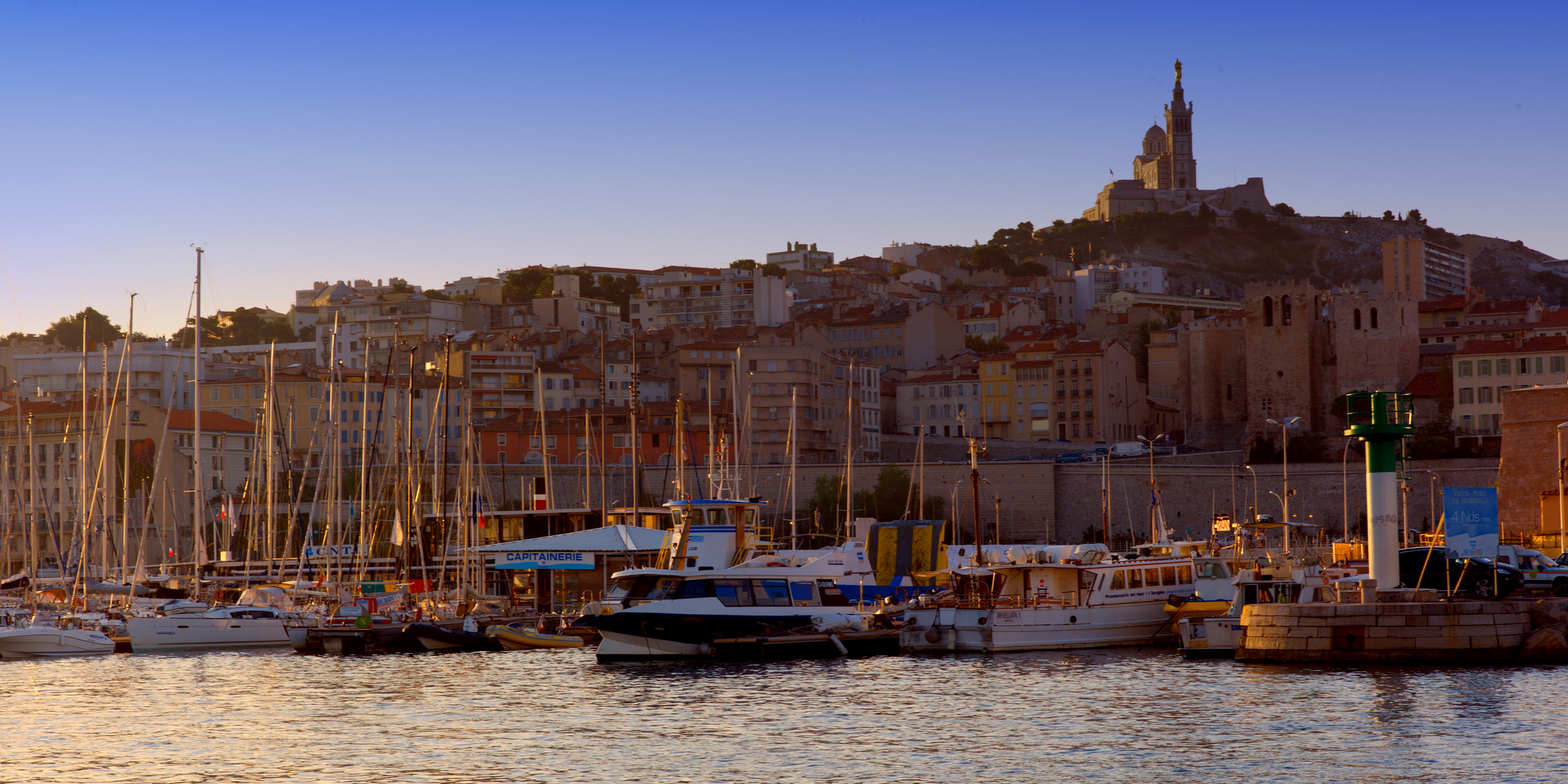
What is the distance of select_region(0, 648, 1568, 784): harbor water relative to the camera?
21047 millimetres

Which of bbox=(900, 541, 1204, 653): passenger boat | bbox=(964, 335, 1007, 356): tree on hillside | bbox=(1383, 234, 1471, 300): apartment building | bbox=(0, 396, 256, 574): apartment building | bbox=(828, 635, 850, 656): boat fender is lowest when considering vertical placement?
bbox=(828, 635, 850, 656): boat fender

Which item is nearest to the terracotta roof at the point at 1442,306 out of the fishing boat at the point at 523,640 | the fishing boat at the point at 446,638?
the fishing boat at the point at 523,640

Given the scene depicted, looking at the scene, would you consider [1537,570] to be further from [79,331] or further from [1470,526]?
[79,331]

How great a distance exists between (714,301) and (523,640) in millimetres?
88230

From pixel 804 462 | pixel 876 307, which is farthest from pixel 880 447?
pixel 876 307

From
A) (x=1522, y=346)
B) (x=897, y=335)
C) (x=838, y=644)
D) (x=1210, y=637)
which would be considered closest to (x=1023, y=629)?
(x=838, y=644)

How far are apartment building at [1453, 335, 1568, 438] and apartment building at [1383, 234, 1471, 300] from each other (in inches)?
2157

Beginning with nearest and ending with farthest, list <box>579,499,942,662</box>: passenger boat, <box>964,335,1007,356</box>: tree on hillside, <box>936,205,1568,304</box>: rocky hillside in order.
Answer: <box>579,499,942,662</box>: passenger boat
<box>964,335,1007,356</box>: tree on hillside
<box>936,205,1568,304</box>: rocky hillside

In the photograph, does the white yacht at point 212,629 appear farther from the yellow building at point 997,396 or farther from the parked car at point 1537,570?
Result: the yellow building at point 997,396

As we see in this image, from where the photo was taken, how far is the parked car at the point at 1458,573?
31.0 meters

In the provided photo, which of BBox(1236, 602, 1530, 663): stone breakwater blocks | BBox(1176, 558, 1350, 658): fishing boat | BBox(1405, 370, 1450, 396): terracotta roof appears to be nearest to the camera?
BBox(1236, 602, 1530, 663): stone breakwater blocks

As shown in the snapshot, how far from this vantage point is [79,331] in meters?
146

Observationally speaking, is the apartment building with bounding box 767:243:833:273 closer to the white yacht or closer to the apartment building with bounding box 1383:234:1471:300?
the apartment building with bounding box 1383:234:1471:300

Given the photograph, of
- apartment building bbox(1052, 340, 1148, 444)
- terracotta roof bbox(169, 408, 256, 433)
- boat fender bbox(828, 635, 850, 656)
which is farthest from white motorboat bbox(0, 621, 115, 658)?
apartment building bbox(1052, 340, 1148, 444)
